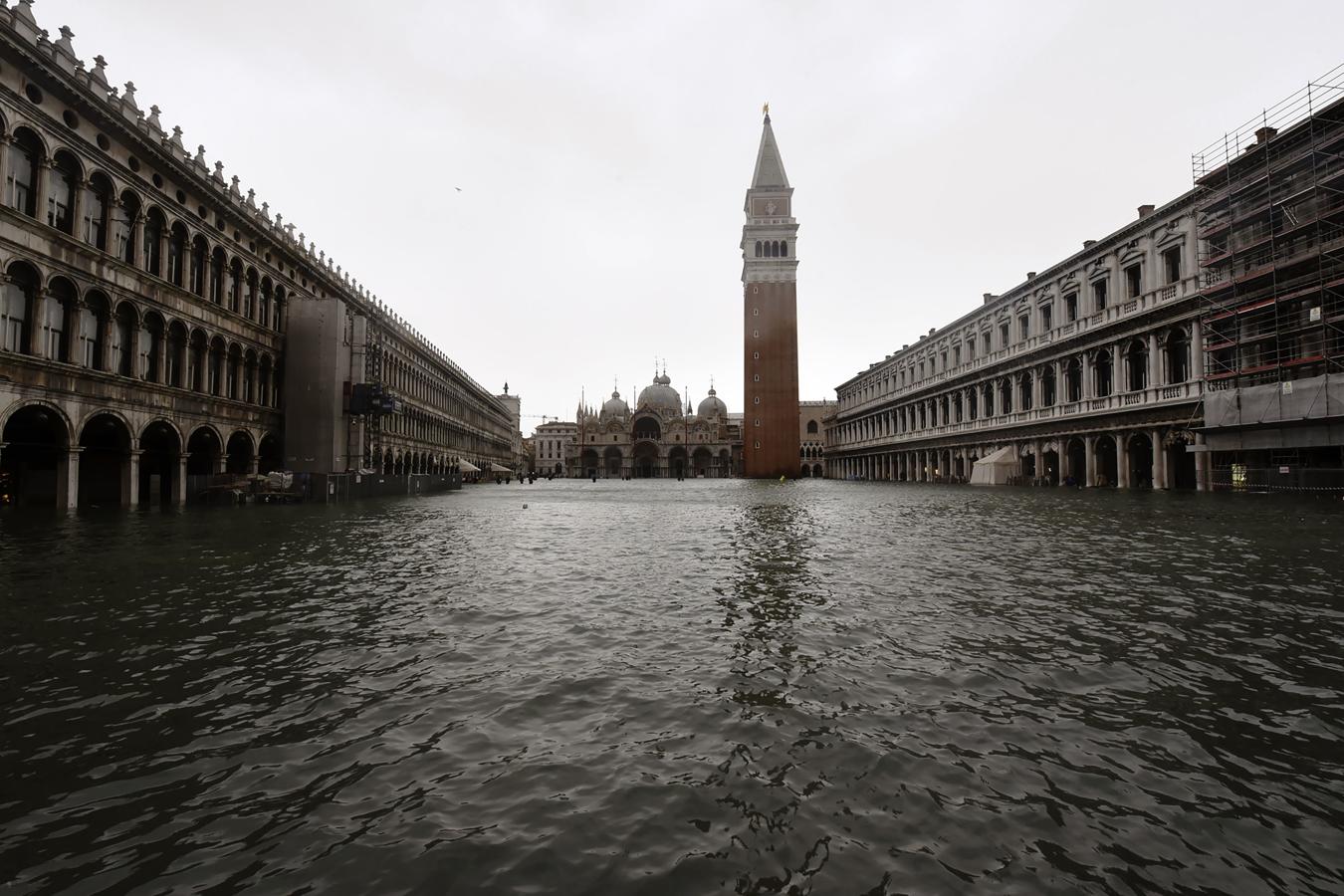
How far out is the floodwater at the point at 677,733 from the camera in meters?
3.25

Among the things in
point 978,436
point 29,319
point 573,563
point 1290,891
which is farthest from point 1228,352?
point 29,319

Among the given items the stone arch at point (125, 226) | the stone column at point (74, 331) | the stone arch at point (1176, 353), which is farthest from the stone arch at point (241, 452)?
the stone arch at point (1176, 353)

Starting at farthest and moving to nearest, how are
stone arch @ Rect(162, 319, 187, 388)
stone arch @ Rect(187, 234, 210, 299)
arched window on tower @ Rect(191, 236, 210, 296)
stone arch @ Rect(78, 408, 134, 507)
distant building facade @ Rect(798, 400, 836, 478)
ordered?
distant building facade @ Rect(798, 400, 836, 478), arched window on tower @ Rect(191, 236, 210, 296), stone arch @ Rect(187, 234, 210, 299), stone arch @ Rect(162, 319, 187, 388), stone arch @ Rect(78, 408, 134, 507)

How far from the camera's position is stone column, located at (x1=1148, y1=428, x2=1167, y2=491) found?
34.8m

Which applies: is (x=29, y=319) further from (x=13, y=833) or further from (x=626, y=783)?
(x=626, y=783)

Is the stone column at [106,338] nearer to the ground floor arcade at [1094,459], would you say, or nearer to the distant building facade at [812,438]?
the ground floor arcade at [1094,459]

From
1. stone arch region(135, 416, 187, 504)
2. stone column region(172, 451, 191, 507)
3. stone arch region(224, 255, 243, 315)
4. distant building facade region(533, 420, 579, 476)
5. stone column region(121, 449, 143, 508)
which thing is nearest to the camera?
stone column region(121, 449, 143, 508)

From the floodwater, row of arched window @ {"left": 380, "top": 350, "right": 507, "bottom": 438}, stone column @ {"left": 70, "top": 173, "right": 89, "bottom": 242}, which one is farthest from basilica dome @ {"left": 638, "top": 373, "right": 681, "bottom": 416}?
the floodwater

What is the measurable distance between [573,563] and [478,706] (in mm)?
7267

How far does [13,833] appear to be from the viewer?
11.4ft

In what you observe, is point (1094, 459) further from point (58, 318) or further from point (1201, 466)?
point (58, 318)

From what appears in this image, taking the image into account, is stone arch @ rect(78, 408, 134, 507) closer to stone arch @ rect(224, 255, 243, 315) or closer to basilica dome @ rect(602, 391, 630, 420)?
stone arch @ rect(224, 255, 243, 315)

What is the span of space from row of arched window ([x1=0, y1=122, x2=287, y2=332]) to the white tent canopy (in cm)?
4767

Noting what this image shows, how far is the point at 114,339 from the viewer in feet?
81.0
